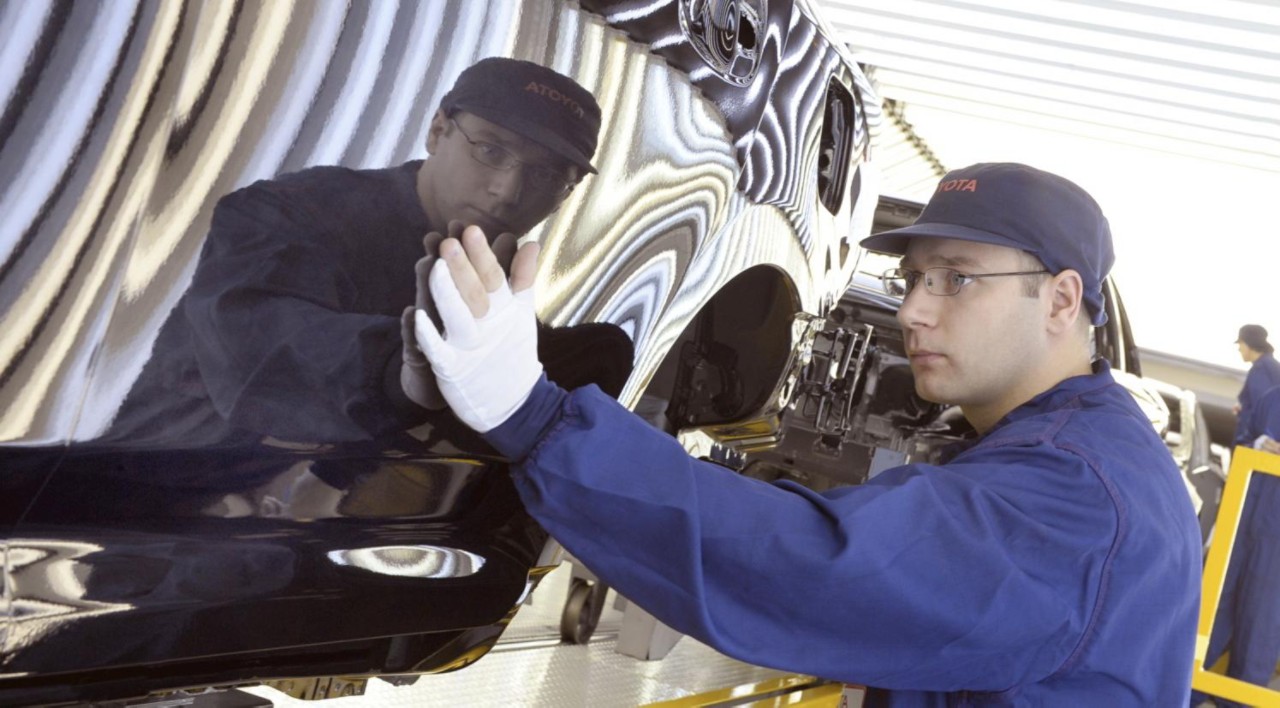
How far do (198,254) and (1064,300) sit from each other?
113 centimetres

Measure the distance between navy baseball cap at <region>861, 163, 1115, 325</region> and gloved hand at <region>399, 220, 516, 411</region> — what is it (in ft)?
2.25

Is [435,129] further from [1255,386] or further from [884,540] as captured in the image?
[1255,386]

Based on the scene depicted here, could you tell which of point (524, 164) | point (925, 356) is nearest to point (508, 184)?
point (524, 164)

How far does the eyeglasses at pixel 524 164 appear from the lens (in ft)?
3.66

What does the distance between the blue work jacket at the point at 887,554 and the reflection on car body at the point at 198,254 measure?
0.56 feet

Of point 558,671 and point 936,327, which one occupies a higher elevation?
point 936,327

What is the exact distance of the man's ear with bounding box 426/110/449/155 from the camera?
1071 mm

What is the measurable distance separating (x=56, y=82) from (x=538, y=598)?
3455 millimetres

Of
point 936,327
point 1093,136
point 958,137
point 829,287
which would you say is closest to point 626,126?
point 936,327

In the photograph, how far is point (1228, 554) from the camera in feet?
15.5

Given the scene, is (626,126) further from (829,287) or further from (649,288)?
(829,287)

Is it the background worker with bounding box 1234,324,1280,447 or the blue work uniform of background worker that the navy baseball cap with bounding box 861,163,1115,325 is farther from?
the background worker with bounding box 1234,324,1280,447

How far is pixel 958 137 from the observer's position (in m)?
13.6

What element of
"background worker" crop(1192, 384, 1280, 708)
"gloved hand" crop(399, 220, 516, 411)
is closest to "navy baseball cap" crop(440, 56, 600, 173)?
"gloved hand" crop(399, 220, 516, 411)
